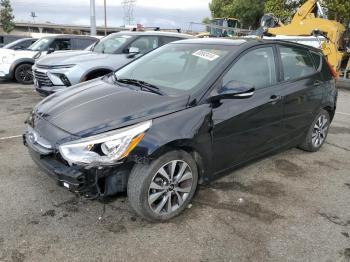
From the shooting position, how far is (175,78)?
381 centimetres

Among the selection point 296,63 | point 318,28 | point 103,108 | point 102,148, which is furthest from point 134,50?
point 318,28

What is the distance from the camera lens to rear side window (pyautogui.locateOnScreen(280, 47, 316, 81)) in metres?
4.40

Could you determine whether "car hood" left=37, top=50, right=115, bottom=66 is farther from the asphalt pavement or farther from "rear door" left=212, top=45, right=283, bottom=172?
"rear door" left=212, top=45, right=283, bottom=172

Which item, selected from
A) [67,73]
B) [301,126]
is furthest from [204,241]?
[67,73]

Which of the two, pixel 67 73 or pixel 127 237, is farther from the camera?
pixel 67 73

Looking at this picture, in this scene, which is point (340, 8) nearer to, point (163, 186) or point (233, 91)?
point (233, 91)

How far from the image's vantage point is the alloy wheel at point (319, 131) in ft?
17.0

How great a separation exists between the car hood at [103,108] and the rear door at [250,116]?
0.53m

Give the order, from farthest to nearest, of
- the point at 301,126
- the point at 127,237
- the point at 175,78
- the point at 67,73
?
the point at 67,73
the point at 301,126
the point at 175,78
the point at 127,237

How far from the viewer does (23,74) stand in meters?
11.1

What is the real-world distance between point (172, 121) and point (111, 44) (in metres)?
5.77

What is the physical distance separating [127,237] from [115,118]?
1004 mm

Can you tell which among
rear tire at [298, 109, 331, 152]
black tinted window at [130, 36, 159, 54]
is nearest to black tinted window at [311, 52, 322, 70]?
rear tire at [298, 109, 331, 152]

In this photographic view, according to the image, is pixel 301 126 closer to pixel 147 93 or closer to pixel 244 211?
pixel 244 211
